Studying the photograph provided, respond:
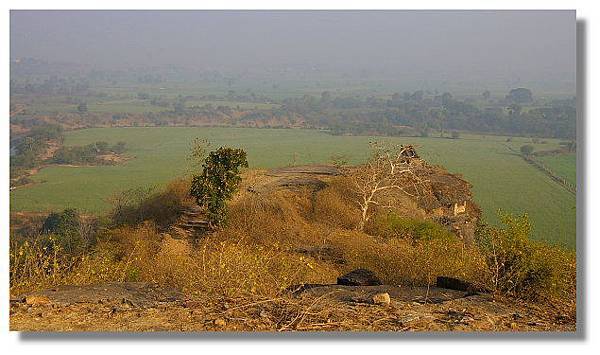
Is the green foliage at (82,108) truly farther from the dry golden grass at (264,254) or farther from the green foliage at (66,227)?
the dry golden grass at (264,254)

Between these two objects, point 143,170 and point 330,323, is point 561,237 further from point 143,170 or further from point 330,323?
point 143,170

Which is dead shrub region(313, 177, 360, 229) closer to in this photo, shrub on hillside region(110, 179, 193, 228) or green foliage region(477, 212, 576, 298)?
shrub on hillside region(110, 179, 193, 228)

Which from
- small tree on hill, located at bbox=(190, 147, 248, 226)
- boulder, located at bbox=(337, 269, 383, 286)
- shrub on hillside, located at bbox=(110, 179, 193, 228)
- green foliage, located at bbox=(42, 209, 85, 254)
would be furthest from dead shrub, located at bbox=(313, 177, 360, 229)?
boulder, located at bbox=(337, 269, 383, 286)

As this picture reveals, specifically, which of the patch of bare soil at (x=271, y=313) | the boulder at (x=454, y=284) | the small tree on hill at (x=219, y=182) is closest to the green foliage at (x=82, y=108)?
the small tree on hill at (x=219, y=182)

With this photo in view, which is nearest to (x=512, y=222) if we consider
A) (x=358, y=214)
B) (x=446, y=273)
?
(x=446, y=273)

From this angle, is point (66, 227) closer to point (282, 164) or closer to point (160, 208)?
point (160, 208)

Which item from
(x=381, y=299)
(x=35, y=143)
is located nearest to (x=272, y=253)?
(x=381, y=299)
